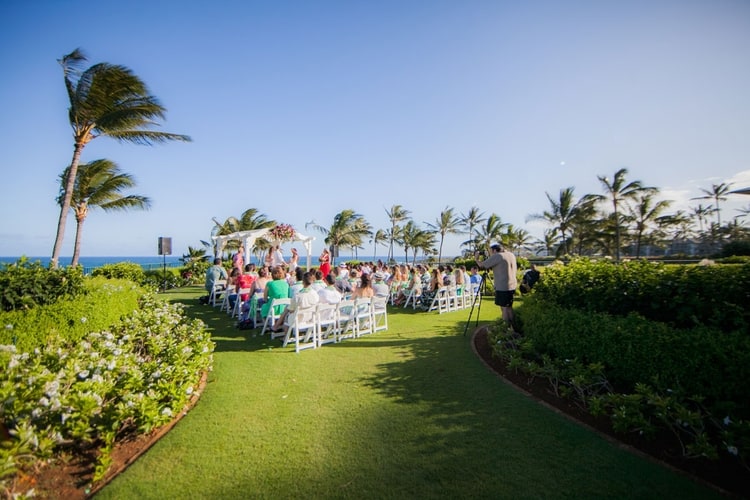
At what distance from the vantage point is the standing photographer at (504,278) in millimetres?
6902

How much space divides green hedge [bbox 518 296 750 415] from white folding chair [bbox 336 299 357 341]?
387 cm

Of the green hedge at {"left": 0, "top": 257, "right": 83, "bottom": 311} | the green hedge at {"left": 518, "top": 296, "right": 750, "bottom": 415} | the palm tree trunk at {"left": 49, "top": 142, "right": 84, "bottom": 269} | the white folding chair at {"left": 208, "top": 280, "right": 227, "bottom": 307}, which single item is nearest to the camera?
the green hedge at {"left": 518, "top": 296, "right": 750, "bottom": 415}

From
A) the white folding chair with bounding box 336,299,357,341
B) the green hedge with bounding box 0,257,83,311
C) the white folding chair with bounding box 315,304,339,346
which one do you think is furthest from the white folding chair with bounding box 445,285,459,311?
the green hedge with bounding box 0,257,83,311

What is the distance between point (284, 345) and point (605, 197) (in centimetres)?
3715

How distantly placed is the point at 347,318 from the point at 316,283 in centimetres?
168

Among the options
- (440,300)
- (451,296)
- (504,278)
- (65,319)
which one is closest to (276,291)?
(65,319)

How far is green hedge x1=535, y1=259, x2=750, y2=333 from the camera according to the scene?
3637 mm

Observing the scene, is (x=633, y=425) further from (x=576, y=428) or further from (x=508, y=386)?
(x=508, y=386)

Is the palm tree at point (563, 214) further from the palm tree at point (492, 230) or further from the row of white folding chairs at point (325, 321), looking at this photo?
the row of white folding chairs at point (325, 321)

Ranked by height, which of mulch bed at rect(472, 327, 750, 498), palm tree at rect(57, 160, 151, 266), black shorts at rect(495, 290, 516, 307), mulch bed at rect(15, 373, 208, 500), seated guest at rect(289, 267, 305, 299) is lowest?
mulch bed at rect(472, 327, 750, 498)

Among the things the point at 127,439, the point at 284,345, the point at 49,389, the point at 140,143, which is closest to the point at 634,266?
the point at 284,345

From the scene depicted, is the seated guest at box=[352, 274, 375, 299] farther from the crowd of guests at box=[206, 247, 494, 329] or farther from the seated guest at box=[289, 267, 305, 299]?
the seated guest at box=[289, 267, 305, 299]

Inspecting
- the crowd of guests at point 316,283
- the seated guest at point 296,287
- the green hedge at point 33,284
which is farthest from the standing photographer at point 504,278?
the green hedge at point 33,284

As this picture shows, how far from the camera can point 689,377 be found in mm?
3242
